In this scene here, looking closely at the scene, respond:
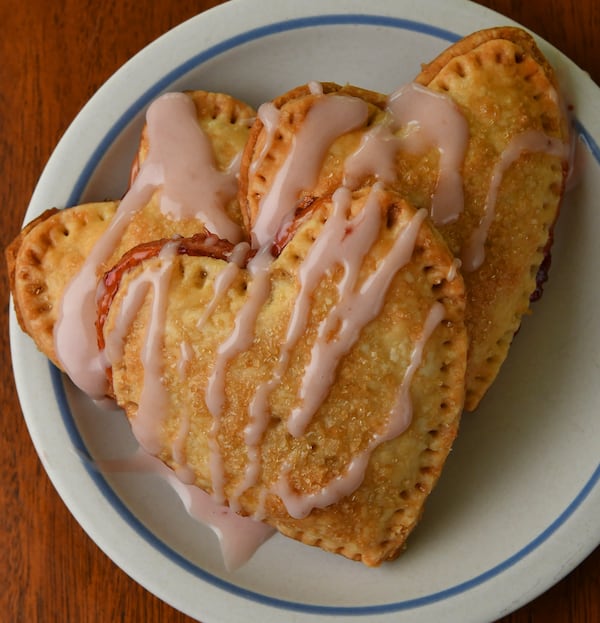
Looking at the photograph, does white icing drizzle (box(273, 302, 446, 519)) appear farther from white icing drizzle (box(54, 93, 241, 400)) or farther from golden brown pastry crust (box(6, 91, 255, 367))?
golden brown pastry crust (box(6, 91, 255, 367))

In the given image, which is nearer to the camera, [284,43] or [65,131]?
[284,43]

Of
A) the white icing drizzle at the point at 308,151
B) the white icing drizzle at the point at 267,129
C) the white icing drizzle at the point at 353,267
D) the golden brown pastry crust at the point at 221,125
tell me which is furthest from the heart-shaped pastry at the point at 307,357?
the golden brown pastry crust at the point at 221,125

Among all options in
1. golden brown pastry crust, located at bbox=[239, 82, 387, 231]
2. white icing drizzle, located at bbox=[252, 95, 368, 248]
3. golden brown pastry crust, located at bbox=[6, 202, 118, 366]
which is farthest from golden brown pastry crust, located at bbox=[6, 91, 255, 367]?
white icing drizzle, located at bbox=[252, 95, 368, 248]

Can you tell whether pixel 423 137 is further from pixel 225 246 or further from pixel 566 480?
pixel 566 480

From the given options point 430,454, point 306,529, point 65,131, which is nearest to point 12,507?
point 306,529

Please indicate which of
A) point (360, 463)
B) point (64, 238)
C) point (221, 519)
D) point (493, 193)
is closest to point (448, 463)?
point (360, 463)

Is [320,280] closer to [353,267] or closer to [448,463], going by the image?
[353,267]

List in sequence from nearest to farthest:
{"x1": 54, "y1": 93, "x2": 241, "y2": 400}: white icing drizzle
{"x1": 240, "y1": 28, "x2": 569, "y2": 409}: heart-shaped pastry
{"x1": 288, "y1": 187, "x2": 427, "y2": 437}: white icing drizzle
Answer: {"x1": 288, "y1": 187, "x2": 427, "y2": 437}: white icing drizzle < {"x1": 240, "y1": 28, "x2": 569, "y2": 409}: heart-shaped pastry < {"x1": 54, "y1": 93, "x2": 241, "y2": 400}: white icing drizzle
